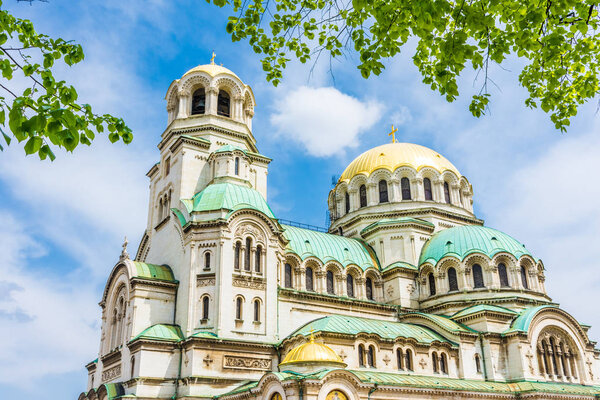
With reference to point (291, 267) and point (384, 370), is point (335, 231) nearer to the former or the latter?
point (291, 267)

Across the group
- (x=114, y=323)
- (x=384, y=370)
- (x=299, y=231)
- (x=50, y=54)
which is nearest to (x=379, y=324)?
(x=384, y=370)

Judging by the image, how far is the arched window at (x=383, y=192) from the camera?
46781 millimetres

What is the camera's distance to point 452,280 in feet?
132

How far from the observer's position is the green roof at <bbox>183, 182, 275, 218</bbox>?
33875 mm

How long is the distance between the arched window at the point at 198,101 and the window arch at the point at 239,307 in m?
15.2

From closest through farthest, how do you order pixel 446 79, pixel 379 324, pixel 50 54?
pixel 50 54
pixel 446 79
pixel 379 324

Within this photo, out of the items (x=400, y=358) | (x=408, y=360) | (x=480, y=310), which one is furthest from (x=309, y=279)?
(x=480, y=310)

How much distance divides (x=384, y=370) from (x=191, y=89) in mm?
23467

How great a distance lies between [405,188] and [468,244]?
8.25 metres

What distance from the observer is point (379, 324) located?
1345 inches

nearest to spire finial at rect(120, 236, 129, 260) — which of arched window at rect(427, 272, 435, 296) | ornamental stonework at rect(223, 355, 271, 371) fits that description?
ornamental stonework at rect(223, 355, 271, 371)

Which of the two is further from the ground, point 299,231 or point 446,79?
point 299,231

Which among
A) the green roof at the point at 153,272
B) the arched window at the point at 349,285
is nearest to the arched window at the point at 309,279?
the arched window at the point at 349,285

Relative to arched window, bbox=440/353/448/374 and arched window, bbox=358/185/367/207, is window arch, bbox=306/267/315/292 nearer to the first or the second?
arched window, bbox=440/353/448/374
